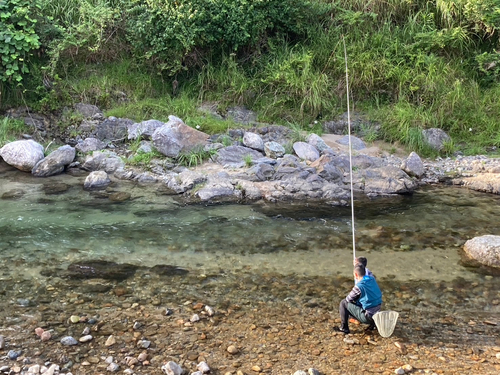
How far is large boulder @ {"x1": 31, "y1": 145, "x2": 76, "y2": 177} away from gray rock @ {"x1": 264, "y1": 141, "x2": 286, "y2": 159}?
3660 millimetres

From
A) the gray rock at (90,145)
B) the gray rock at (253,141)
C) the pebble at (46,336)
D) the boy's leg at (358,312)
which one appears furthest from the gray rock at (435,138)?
the pebble at (46,336)

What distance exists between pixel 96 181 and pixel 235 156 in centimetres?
247

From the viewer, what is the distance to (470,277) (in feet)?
16.2

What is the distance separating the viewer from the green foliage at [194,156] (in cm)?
831

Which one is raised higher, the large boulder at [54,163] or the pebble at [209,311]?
the large boulder at [54,163]

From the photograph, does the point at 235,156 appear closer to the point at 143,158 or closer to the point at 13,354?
the point at 143,158

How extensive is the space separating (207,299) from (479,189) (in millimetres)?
5438

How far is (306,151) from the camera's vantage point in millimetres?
8484

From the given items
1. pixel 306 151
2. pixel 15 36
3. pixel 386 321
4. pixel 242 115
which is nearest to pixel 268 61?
pixel 242 115

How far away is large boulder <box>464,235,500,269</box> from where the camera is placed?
5180mm

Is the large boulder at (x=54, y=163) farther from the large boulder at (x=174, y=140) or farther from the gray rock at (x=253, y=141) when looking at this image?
the gray rock at (x=253, y=141)

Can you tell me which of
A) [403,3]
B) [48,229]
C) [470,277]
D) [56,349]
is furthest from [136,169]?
[403,3]

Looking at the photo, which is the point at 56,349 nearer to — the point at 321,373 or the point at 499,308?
the point at 321,373

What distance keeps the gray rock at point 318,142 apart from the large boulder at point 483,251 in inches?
143
